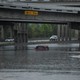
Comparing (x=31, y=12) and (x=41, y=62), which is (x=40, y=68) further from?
(x=31, y=12)

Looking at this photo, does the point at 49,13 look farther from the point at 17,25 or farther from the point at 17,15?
the point at 17,25

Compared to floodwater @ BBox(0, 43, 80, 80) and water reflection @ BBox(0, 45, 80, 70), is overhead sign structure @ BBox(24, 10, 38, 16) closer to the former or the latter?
water reflection @ BBox(0, 45, 80, 70)

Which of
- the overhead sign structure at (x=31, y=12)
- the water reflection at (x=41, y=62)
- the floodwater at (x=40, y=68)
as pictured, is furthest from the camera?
the overhead sign structure at (x=31, y=12)

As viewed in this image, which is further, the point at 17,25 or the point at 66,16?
the point at 17,25

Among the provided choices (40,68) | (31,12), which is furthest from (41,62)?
(31,12)

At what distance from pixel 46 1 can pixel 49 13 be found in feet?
117

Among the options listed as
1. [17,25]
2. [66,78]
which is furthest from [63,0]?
[66,78]

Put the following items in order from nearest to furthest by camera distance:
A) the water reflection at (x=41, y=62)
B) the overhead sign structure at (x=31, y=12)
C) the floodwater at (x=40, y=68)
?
the floodwater at (x=40, y=68) < the water reflection at (x=41, y=62) < the overhead sign structure at (x=31, y=12)

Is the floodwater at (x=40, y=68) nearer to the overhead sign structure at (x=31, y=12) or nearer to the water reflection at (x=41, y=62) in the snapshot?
the water reflection at (x=41, y=62)

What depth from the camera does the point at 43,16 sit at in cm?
5866

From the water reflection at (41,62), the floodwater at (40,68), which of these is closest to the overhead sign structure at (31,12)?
the water reflection at (41,62)

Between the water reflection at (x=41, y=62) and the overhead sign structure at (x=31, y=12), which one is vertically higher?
the overhead sign structure at (x=31, y=12)

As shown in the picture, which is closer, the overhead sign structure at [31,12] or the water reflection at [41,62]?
A: the water reflection at [41,62]

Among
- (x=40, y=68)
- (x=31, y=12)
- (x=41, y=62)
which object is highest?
(x=31, y=12)
